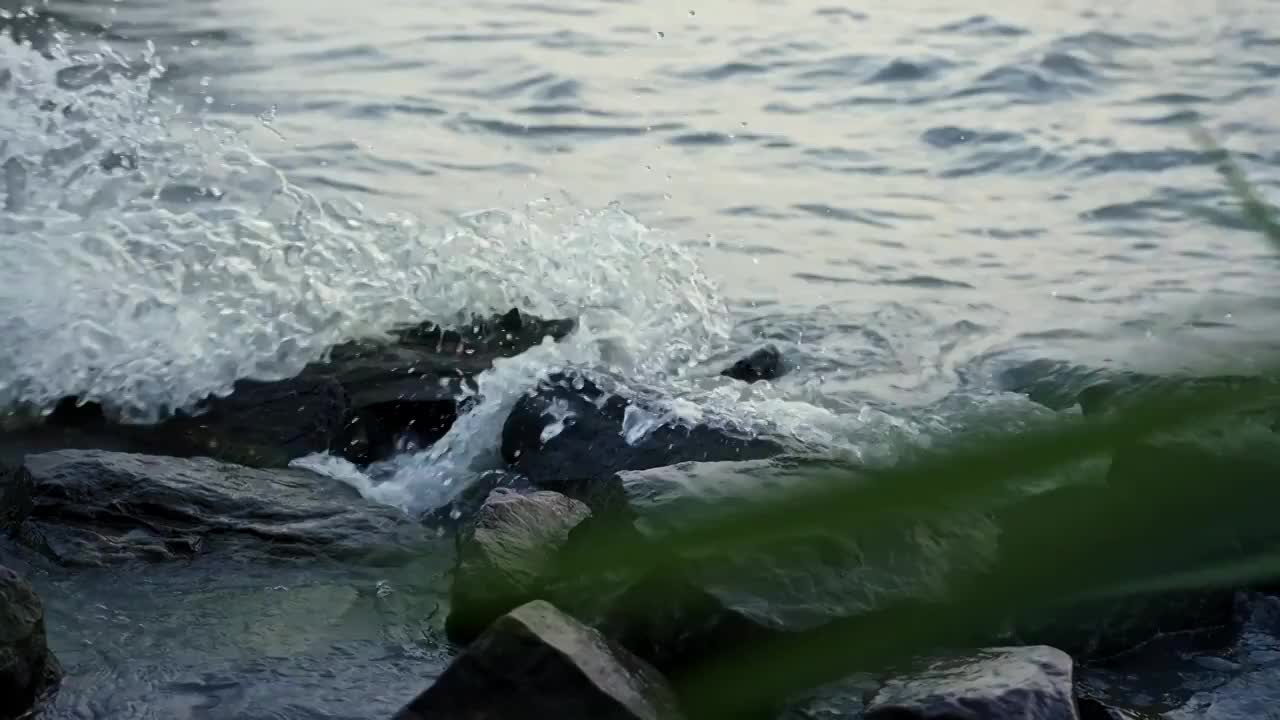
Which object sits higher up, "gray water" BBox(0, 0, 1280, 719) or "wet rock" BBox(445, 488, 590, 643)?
"wet rock" BBox(445, 488, 590, 643)

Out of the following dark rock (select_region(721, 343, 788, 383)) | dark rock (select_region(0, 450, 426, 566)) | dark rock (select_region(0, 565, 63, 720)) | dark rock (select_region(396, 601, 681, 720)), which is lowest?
dark rock (select_region(721, 343, 788, 383))

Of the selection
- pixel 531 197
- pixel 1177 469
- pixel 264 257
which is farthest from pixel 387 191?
pixel 1177 469

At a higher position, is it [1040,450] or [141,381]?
[1040,450]

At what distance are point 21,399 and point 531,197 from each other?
10.1 ft

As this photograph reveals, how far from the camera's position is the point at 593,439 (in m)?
4.54

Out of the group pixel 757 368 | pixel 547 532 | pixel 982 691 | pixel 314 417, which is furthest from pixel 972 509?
pixel 757 368

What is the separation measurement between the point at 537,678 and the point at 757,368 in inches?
118

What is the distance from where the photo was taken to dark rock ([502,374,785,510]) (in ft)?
14.2

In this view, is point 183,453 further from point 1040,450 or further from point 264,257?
point 1040,450

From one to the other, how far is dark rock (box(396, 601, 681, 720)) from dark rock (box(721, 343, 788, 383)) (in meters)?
2.86

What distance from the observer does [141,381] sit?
17.0ft

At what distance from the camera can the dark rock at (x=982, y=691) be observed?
2.62 m

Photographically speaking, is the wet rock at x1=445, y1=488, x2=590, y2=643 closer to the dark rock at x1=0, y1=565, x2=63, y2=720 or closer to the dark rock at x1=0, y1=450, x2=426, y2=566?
the dark rock at x1=0, y1=450, x2=426, y2=566

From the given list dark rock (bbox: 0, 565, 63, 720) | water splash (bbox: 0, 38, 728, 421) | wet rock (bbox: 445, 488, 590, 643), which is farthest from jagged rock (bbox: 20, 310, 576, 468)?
dark rock (bbox: 0, 565, 63, 720)
